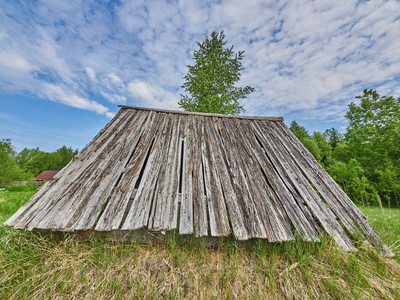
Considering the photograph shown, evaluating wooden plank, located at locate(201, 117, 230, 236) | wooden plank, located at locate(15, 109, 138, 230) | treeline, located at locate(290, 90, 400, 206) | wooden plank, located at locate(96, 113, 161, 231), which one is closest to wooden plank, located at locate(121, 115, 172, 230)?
wooden plank, located at locate(96, 113, 161, 231)

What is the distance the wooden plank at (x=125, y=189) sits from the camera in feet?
7.26

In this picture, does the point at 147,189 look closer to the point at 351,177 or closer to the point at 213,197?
the point at 213,197

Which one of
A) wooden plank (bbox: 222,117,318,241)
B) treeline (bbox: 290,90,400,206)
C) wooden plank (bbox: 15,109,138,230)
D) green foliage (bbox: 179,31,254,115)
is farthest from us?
treeline (bbox: 290,90,400,206)

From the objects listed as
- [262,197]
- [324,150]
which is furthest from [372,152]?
[262,197]

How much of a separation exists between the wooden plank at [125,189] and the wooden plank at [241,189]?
1.99 meters

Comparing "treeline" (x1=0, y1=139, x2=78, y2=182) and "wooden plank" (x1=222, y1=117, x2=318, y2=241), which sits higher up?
"treeline" (x1=0, y1=139, x2=78, y2=182)

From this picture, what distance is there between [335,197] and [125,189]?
4.32m

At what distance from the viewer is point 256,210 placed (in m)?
2.62

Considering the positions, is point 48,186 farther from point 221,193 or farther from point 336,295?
point 336,295

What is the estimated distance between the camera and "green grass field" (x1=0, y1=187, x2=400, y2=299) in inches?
73.3

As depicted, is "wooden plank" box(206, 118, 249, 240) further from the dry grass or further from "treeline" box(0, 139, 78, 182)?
"treeline" box(0, 139, 78, 182)

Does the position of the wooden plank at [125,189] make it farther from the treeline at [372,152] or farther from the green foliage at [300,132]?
the green foliage at [300,132]

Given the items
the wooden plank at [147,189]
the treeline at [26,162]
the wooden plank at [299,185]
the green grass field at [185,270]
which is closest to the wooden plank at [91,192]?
the green grass field at [185,270]

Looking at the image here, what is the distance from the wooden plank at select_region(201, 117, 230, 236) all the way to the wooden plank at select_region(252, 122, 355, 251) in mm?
1615
